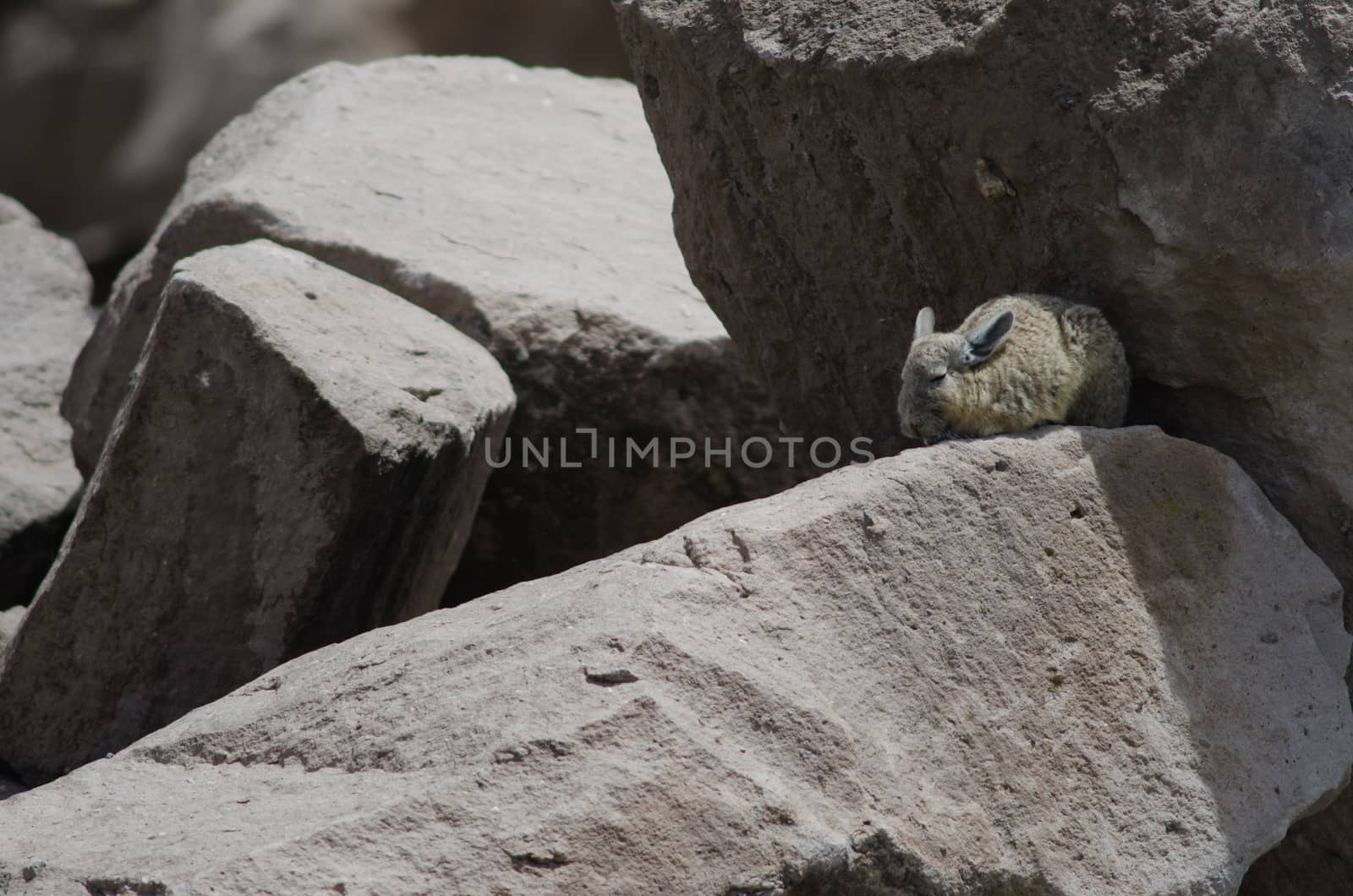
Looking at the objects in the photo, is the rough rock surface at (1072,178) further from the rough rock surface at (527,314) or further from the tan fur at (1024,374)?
the rough rock surface at (527,314)

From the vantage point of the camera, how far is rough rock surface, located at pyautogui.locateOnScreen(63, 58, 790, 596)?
6.56m

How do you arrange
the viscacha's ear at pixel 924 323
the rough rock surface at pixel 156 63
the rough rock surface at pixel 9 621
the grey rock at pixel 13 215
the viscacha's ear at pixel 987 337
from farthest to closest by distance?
the rough rock surface at pixel 156 63
the grey rock at pixel 13 215
the rough rock surface at pixel 9 621
the viscacha's ear at pixel 924 323
the viscacha's ear at pixel 987 337

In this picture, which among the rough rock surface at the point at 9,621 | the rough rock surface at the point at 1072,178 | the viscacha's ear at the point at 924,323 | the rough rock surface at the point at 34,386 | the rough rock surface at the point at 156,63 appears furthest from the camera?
the rough rock surface at the point at 156,63

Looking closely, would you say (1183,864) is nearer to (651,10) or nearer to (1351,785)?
(1351,785)

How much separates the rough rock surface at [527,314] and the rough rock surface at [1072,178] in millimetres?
1465

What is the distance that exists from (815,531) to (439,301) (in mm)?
3384

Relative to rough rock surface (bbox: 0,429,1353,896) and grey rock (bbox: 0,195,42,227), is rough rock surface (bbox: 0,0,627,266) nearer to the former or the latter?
grey rock (bbox: 0,195,42,227)

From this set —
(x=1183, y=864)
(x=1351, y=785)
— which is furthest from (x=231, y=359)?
(x=1351, y=785)

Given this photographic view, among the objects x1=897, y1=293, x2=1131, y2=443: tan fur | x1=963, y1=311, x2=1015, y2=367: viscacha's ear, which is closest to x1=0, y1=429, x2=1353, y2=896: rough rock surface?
x1=897, y1=293, x2=1131, y2=443: tan fur

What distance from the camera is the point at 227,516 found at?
15.7ft

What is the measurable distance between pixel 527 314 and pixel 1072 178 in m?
2.91

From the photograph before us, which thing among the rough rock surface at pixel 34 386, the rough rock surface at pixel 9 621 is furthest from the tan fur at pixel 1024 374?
the rough rock surface at pixel 34 386

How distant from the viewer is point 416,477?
488 cm

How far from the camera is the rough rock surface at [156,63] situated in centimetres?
1350
